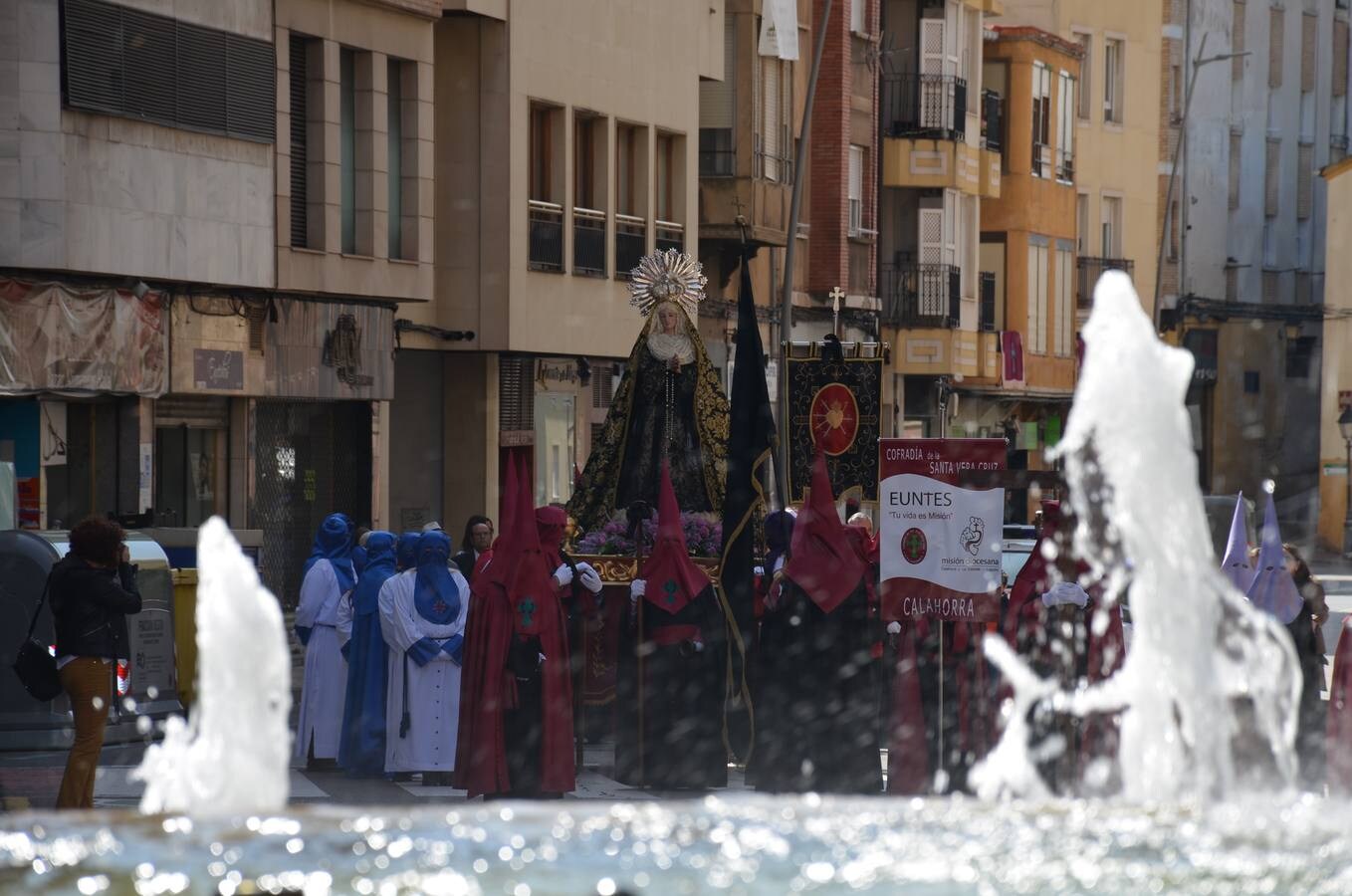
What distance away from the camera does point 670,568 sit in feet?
48.9

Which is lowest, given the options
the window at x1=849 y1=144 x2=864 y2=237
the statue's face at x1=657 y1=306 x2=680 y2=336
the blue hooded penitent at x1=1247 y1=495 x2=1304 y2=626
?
the blue hooded penitent at x1=1247 y1=495 x2=1304 y2=626

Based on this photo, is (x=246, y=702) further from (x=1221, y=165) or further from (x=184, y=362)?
(x=1221, y=165)

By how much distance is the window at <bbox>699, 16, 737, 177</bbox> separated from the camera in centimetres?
3988

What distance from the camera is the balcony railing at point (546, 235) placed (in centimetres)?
3309

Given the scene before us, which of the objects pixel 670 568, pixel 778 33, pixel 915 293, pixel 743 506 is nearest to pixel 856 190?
pixel 915 293

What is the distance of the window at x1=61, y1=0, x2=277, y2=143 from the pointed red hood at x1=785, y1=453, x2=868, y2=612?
12.4 m

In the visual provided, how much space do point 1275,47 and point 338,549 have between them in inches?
2089

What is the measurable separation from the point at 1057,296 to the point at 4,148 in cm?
3622

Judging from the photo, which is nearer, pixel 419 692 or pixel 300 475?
pixel 419 692

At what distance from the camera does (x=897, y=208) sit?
1950 inches

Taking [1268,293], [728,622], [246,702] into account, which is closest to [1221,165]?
[1268,293]

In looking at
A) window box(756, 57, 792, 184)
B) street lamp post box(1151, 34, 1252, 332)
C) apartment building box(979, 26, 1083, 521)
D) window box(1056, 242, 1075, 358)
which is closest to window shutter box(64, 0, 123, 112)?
window box(756, 57, 792, 184)

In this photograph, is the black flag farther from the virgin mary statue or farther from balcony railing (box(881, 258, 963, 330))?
balcony railing (box(881, 258, 963, 330))

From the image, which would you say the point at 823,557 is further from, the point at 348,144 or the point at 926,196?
the point at 926,196
